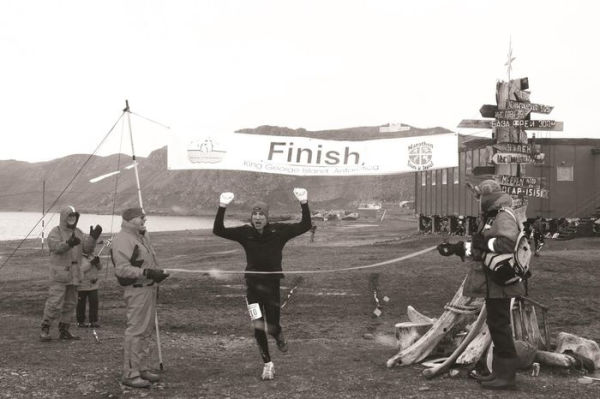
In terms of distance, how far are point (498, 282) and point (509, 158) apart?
9.15 feet

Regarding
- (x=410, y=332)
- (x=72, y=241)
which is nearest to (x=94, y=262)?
(x=72, y=241)

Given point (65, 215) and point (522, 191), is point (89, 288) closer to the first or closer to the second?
point (65, 215)

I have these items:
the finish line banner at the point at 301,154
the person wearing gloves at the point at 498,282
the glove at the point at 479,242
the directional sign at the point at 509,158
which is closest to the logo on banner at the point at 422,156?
the finish line banner at the point at 301,154

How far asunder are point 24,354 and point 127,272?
262 centimetres

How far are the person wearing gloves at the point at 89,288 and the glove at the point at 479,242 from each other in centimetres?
614

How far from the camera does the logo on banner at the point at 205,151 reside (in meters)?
9.38

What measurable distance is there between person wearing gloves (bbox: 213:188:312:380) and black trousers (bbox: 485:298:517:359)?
7.30 feet

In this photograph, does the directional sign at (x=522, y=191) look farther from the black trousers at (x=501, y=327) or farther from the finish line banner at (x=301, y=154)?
the black trousers at (x=501, y=327)

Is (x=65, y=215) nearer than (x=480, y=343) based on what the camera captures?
No

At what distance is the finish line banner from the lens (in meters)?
9.45

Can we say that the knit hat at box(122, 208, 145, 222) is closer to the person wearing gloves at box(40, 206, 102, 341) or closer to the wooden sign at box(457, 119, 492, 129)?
the person wearing gloves at box(40, 206, 102, 341)

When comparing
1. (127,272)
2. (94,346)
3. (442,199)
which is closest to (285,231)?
(127,272)

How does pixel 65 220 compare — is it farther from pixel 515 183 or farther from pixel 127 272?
pixel 515 183

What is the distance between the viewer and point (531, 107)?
26.5 feet
